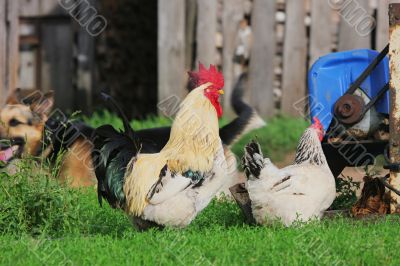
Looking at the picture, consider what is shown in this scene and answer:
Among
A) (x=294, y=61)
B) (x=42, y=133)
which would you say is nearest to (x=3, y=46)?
(x=294, y=61)

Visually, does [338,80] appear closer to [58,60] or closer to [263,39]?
[263,39]

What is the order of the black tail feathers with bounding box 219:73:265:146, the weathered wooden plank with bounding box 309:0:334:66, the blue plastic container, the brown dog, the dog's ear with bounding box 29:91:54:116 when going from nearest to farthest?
the blue plastic container
the black tail feathers with bounding box 219:73:265:146
the brown dog
the dog's ear with bounding box 29:91:54:116
the weathered wooden plank with bounding box 309:0:334:66

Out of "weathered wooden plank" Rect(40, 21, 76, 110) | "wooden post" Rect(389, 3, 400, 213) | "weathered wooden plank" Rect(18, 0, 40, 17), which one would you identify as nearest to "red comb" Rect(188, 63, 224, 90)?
"wooden post" Rect(389, 3, 400, 213)

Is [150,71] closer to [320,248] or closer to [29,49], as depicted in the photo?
[29,49]

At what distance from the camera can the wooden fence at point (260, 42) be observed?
14.5 meters

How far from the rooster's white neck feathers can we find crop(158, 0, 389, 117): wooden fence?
6553 mm

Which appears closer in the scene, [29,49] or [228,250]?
[228,250]

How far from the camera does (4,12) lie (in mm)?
16188

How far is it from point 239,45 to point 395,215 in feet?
23.1

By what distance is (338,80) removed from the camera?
8664 mm

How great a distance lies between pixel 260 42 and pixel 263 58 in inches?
10.3

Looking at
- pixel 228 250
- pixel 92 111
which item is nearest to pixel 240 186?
pixel 228 250

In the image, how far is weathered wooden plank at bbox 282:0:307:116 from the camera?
47.7 feet

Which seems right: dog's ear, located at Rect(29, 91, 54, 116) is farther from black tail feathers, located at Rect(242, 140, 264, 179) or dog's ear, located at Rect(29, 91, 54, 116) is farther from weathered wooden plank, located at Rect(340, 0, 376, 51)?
weathered wooden plank, located at Rect(340, 0, 376, 51)
